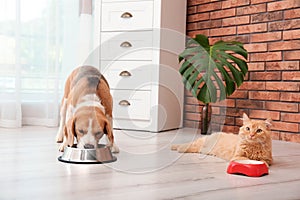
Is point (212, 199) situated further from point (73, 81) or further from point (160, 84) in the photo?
point (160, 84)

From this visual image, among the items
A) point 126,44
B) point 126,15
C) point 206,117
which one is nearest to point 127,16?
point 126,15

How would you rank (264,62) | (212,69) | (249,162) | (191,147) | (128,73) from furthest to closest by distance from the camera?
(128,73), (264,62), (212,69), (191,147), (249,162)

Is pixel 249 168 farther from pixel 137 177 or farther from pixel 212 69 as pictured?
pixel 212 69

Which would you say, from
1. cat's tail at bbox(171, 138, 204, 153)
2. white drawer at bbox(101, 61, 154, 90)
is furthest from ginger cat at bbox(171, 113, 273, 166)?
white drawer at bbox(101, 61, 154, 90)

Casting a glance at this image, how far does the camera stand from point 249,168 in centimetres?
159

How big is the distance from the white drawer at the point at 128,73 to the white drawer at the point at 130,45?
50 millimetres

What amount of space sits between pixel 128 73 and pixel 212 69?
0.65 meters

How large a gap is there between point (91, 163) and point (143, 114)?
3.90ft

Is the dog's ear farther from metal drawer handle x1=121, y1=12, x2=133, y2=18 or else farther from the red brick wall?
metal drawer handle x1=121, y1=12, x2=133, y2=18

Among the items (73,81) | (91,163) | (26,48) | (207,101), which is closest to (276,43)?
(207,101)

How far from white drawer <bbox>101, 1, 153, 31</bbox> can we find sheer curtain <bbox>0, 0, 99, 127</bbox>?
99 millimetres

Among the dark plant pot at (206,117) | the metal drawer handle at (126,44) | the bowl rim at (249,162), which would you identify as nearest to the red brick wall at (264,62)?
the dark plant pot at (206,117)

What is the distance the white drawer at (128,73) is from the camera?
2876 millimetres

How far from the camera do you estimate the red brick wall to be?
2.55 meters
